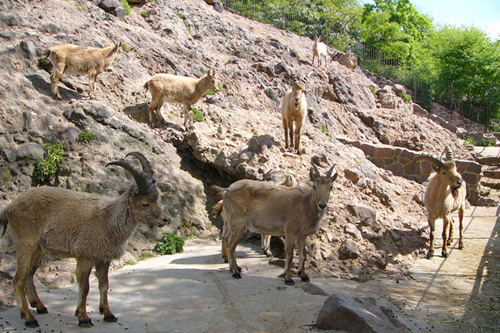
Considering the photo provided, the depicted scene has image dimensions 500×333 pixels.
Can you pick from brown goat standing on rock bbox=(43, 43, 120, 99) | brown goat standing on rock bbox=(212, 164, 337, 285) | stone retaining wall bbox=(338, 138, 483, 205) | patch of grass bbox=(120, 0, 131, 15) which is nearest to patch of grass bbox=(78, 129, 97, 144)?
brown goat standing on rock bbox=(43, 43, 120, 99)

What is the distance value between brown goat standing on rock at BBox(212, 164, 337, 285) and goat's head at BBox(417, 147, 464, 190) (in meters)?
4.23

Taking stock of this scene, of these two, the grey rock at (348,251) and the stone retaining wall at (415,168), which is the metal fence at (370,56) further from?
the grey rock at (348,251)

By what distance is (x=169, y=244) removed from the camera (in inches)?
357

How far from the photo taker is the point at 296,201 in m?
8.00

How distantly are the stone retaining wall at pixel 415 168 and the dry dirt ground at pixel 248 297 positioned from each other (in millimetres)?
6801

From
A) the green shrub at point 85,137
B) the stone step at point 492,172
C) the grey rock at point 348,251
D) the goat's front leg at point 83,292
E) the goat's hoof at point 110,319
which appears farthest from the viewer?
the stone step at point 492,172

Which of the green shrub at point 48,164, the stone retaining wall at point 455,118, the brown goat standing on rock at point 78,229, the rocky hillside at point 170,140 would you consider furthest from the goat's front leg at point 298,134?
the stone retaining wall at point 455,118

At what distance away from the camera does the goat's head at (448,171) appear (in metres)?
10.4

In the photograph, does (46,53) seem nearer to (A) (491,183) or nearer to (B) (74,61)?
(B) (74,61)

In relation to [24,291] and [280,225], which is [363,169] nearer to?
[280,225]

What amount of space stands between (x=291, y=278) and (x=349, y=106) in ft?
51.7

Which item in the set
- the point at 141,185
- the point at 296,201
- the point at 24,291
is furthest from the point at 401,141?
the point at 24,291

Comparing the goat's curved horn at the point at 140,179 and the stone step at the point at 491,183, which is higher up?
the goat's curved horn at the point at 140,179

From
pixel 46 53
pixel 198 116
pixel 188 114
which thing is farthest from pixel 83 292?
pixel 198 116
